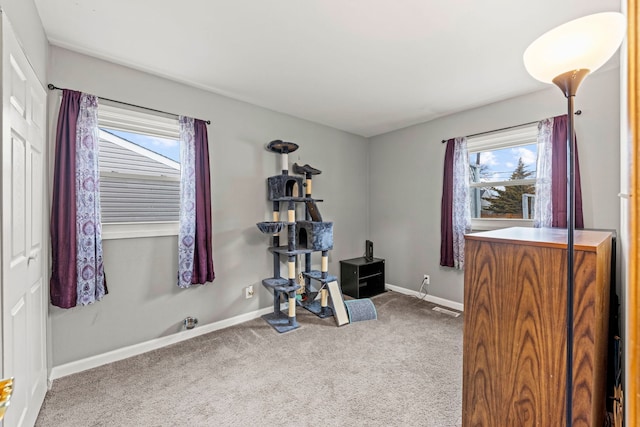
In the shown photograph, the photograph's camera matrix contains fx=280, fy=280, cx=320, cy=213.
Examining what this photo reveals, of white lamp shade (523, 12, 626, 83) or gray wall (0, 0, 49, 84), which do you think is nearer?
white lamp shade (523, 12, 626, 83)

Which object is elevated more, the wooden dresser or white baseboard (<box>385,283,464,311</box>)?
the wooden dresser

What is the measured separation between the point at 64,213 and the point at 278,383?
75.0 inches

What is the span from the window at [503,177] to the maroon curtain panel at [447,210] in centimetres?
21

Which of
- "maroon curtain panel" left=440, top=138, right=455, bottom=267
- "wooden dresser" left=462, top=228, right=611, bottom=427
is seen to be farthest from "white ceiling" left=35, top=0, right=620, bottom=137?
"wooden dresser" left=462, top=228, right=611, bottom=427

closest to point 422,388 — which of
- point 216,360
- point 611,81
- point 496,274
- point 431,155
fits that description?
point 496,274

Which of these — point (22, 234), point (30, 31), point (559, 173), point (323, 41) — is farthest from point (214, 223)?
point (559, 173)

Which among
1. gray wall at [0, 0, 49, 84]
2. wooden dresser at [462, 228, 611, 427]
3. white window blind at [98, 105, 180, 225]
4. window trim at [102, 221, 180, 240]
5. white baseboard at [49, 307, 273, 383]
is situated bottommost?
white baseboard at [49, 307, 273, 383]

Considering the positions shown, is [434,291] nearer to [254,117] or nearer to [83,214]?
[254,117]

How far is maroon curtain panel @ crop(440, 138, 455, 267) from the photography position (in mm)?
3287

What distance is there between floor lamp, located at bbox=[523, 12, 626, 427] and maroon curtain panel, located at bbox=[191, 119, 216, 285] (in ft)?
7.99

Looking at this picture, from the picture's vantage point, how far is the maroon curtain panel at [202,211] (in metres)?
2.56

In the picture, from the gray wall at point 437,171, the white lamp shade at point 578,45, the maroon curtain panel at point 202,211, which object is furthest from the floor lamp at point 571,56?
the maroon curtain panel at point 202,211

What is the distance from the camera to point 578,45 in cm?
82

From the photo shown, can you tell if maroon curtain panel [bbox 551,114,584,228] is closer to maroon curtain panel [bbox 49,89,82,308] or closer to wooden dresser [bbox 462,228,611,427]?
wooden dresser [bbox 462,228,611,427]
